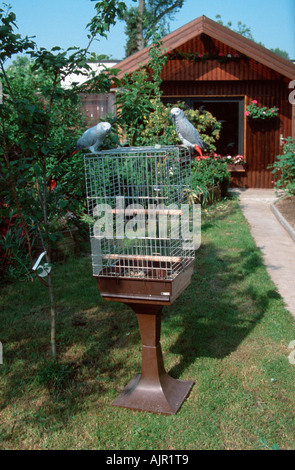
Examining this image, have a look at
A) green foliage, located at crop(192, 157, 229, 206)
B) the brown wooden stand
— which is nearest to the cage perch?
the brown wooden stand

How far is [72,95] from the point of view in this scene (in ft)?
11.8

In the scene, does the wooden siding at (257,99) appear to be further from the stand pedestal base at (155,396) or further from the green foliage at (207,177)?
the stand pedestal base at (155,396)

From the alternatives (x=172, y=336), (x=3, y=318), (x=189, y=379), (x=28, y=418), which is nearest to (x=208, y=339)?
(x=172, y=336)

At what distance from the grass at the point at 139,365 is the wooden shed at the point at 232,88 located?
21.1 ft

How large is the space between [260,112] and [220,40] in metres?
1.89

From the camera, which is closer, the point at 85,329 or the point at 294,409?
the point at 294,409

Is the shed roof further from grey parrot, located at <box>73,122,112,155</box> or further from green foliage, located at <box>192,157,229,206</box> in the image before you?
grey parrot, located at <box>73,122,112,155</box>

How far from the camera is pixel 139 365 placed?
3.83 m

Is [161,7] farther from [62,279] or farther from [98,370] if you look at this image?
[98,370]

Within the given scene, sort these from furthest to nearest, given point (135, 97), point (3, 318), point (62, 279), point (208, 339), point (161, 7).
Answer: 1. point (161, 7)
2. point (62, 279)
3. point (3, 318)
4. point (208, 339)
5. point (135, 97)

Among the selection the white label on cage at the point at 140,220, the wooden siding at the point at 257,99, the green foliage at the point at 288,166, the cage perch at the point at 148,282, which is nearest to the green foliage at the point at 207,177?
the green foliage at the point at 288,166

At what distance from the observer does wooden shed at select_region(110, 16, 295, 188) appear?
36.2 ft

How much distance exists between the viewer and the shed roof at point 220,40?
33.8 feet

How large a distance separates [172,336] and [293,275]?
2.27 m
